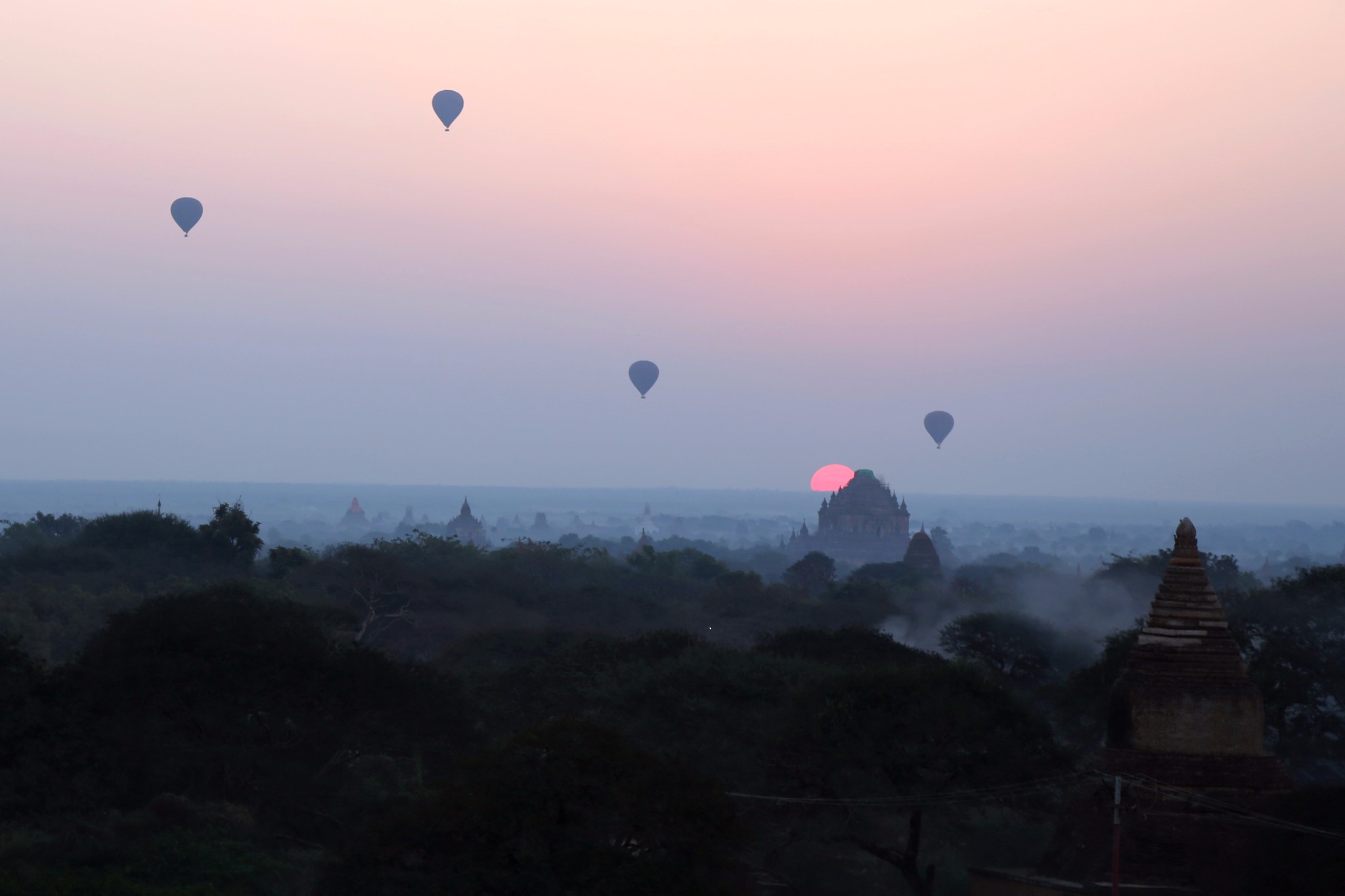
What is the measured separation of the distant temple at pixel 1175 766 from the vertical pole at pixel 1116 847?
0.53 ft

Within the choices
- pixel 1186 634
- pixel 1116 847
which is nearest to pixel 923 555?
pixel 1186 634

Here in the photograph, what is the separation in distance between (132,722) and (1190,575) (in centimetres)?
1729

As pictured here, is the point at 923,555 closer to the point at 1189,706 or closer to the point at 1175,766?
the point at 1189,706

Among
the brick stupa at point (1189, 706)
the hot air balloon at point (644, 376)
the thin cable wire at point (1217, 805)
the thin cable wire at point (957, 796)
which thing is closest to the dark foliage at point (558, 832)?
the thin cable wire at point (957, 796)

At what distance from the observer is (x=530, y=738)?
720 inches

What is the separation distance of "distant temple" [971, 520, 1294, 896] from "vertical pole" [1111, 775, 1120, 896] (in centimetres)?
16

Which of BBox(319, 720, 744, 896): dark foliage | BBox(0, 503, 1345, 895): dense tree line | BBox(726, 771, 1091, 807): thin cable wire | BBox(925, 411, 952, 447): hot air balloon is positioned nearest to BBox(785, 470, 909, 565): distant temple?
BBox(925, 411, 952, 447): hot air balloon

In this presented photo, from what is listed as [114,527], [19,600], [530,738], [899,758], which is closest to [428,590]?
[19,600]

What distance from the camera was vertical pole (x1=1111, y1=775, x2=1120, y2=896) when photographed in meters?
18.3

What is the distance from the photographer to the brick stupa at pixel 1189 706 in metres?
19.7

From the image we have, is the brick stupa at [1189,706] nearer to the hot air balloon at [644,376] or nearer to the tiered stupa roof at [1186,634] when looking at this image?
the tiered stupa roof at [1186,634]

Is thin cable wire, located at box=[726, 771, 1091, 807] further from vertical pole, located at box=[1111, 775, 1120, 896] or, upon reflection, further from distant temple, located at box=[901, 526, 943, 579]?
distant temple, located at box=[901, 526, 943, 579]

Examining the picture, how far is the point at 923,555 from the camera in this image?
122312 mm

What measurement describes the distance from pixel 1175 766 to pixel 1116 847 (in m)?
1.89
